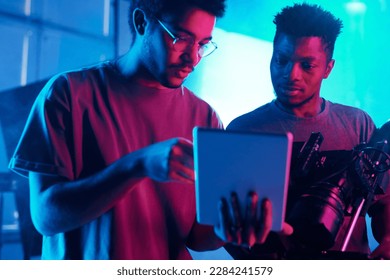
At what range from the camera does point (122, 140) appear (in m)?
1.25

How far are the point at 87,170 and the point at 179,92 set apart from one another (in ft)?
1.07

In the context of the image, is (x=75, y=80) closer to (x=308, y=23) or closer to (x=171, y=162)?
(x=171, y=162)

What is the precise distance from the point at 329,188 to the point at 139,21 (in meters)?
0.64

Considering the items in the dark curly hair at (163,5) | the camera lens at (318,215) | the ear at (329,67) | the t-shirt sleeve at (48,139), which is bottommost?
the camera lens at (318,215)

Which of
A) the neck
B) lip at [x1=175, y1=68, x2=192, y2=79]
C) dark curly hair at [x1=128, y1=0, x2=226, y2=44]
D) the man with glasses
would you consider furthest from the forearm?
the neck

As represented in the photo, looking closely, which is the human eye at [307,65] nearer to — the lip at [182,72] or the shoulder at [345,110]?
the shoulder at [345,110]

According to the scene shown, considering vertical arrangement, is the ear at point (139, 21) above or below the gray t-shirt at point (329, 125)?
above

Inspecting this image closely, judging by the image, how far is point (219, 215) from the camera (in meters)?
1.08

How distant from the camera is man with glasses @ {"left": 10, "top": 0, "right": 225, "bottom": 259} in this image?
117 cm

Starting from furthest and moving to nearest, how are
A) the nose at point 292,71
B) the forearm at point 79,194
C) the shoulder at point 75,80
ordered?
1. the nose at point 292,71
2. the shoulder at point 75,80
3. the forearm at point 79,194

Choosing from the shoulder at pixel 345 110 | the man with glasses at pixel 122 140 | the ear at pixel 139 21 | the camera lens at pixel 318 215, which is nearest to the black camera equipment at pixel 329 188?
the camera lens at pixel 318 215

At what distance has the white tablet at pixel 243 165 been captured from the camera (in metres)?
1.04

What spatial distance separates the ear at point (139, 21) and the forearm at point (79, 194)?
36cm

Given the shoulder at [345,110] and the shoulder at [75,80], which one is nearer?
the shoulder at [75,80]
